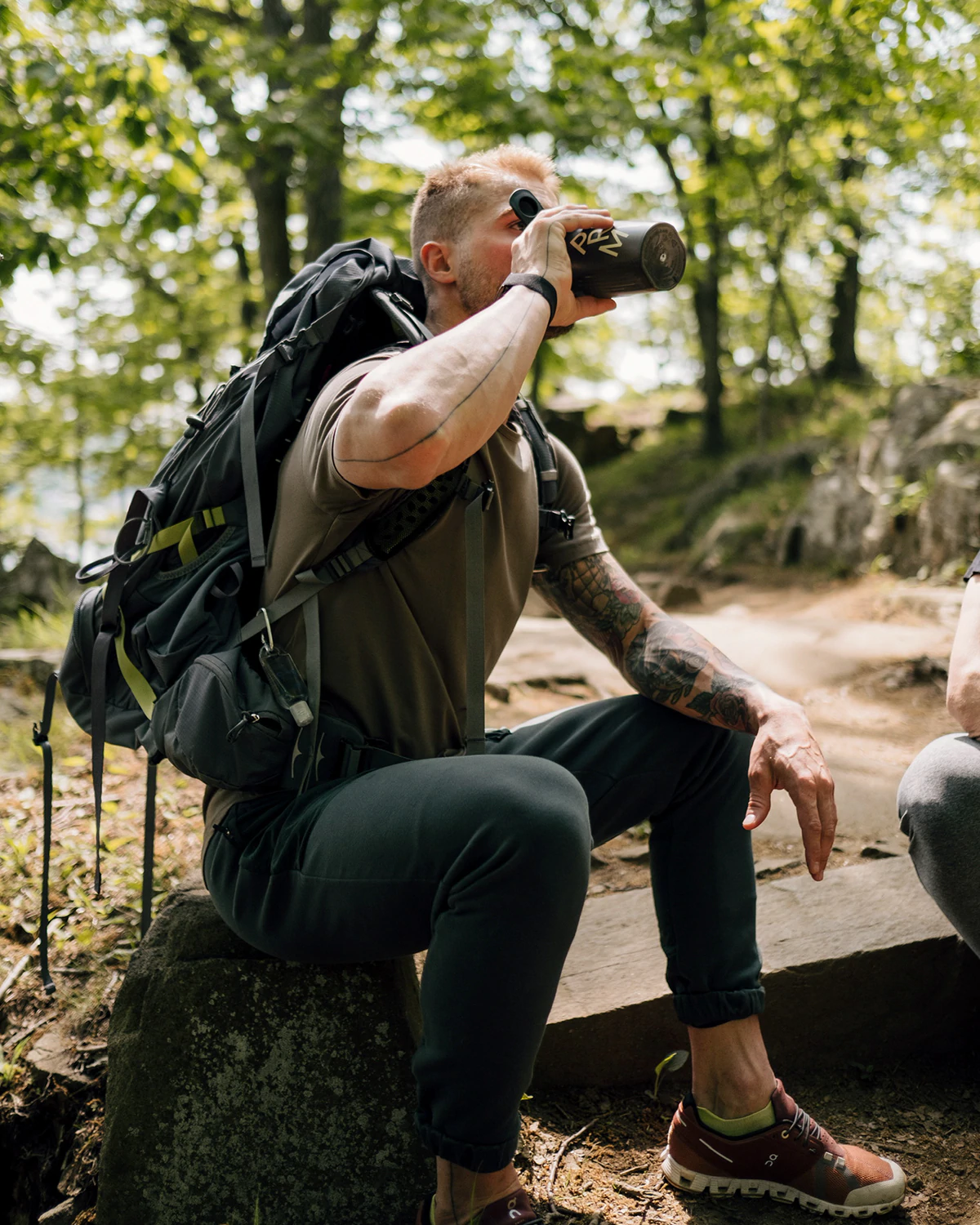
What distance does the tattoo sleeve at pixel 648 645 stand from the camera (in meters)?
1.82

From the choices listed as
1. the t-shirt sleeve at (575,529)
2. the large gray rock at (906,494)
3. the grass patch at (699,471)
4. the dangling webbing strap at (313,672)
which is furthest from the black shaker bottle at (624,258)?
the grass patch at (699,471)

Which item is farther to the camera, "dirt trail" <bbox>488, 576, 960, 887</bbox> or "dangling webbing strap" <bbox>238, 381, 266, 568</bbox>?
"dirt trail" <bbox>488, 576, 960, 887</bbox>

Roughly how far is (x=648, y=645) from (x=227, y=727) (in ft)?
2.87

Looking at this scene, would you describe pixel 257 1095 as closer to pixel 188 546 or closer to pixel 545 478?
pixel 188 546

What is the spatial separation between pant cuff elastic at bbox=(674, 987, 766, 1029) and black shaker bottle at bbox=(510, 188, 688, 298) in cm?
127

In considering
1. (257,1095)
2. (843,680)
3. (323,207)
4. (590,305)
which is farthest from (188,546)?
(323,207)

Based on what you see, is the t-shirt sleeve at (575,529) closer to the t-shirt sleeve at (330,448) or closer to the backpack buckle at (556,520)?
the backpack buckle at (556,520)

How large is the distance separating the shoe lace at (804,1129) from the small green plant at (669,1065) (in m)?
0.30

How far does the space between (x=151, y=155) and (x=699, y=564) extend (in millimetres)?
6248

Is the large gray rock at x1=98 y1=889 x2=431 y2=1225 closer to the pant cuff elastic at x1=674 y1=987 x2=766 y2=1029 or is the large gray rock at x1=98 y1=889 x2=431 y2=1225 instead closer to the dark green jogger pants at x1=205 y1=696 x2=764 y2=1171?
the dark green jogger pants at x1=205 y1=696 x2=764 y2=1171

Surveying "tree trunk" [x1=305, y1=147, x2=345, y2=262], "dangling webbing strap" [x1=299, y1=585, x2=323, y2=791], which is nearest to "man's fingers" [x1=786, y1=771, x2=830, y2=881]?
"dangling webbing strap" [x1=299, y1=585, x2=323, y2=791]

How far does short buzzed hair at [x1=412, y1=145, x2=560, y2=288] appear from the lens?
1896mm

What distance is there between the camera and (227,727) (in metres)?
1.50

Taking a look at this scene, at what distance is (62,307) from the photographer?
12.9m
